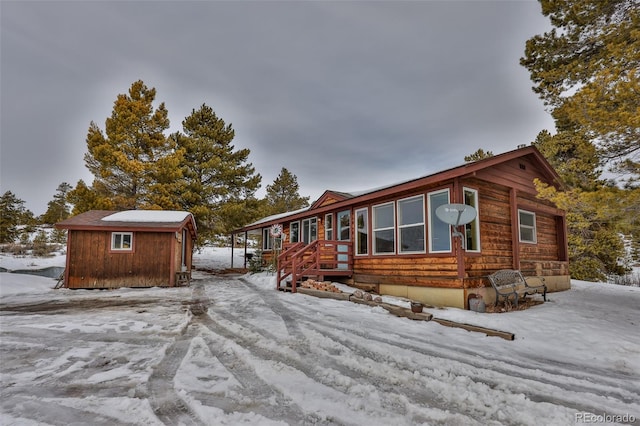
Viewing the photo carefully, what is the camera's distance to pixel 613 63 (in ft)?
19.9

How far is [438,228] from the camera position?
25.3 feet

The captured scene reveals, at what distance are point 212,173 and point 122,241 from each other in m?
9.81

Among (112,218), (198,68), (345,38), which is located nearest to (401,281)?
(112,218)

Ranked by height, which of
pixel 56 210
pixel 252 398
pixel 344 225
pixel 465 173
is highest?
pixel 56 210

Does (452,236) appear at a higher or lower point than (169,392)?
higher

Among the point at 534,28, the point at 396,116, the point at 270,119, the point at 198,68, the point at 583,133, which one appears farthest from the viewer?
the point at 270,119

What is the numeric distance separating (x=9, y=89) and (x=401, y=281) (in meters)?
23.0

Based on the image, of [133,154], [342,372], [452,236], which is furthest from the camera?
[133,154]

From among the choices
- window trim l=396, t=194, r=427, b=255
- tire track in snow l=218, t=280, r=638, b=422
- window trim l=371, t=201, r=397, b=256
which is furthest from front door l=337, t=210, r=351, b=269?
tire track in snow l=218, t=280, r=638, b=422

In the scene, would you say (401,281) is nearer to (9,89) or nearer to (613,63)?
(613,63)

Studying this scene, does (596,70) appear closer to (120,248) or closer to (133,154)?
(120,248)

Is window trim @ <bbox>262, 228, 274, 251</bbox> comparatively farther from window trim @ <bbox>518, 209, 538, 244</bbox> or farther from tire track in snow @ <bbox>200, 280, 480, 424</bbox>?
tire track in snow @ <bbox>200, 280, 480, 424</bbox>

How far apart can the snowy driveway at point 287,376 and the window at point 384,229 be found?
12.5ft

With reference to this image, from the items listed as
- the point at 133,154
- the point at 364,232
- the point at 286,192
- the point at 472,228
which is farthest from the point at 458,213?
the point at 286,192
